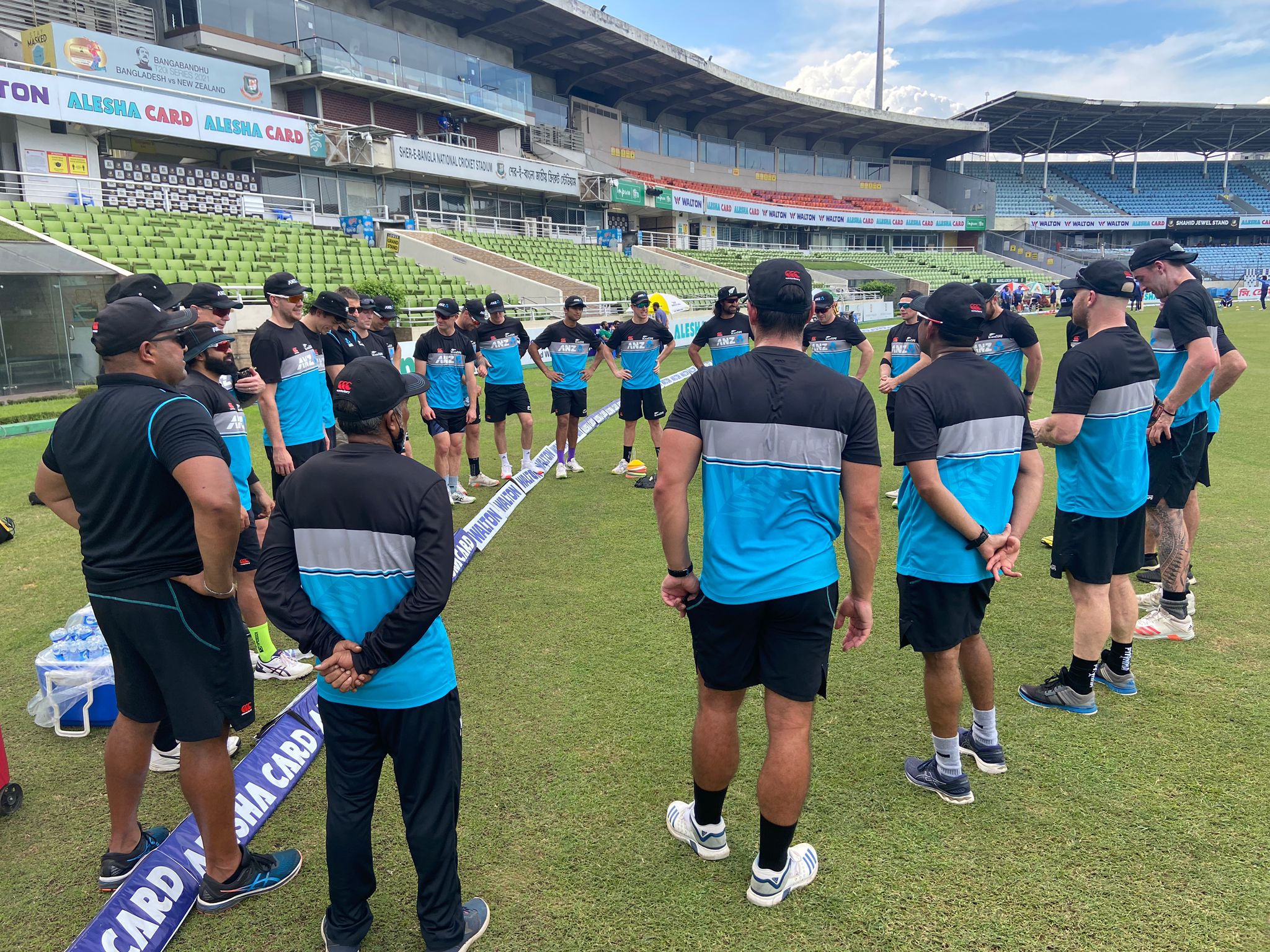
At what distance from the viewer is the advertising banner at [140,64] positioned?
21766 mm

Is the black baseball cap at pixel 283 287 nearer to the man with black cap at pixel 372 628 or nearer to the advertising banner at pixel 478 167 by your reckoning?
the man with black cap at pixel 372 628

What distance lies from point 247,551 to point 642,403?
19.5 feet

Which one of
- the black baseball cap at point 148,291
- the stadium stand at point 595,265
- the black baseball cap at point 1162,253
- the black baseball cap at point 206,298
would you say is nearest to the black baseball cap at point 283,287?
the black baseball cap at point 206,298

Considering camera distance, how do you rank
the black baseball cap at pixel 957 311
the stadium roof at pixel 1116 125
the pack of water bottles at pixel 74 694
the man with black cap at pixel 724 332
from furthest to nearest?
the stadium roof at pixel 1116 125
the man with black cap at pixel 724 332
the pack of water bottles at pixel 74 694
the black baseball cap at pixel 957 311

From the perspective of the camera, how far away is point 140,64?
23438 millimetres

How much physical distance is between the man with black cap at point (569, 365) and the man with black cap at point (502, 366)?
0.28 metres

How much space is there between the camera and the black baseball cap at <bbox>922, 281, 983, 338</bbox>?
3.13m

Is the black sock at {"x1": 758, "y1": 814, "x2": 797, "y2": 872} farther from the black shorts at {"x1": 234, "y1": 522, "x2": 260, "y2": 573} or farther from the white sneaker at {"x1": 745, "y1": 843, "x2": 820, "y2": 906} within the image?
the black shorts at {"x1": 234, "y1": 522, "x2": 260, "y2": 573}

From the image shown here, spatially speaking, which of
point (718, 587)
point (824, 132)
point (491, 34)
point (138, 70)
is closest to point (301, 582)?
point (718, 587)

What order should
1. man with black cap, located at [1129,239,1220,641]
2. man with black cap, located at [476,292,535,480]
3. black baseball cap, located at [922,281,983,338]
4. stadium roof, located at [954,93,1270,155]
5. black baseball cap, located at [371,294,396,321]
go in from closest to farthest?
black baseball cap, located at [922,281,983,338]
man with black cap, located at [1129,239,1220,641]
black baseball cap, located at [371,294,396,321]
man with black cap, located at [476,292,535,480]
stadium roof, located at [954,93,1270,155]

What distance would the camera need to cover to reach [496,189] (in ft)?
119

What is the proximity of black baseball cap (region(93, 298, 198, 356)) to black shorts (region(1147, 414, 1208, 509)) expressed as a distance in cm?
560

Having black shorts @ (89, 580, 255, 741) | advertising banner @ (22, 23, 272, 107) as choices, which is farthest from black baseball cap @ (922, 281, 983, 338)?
advertising banner @ (22, 23, 272, 107)

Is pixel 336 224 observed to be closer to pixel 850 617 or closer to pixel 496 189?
pixel 496 189
